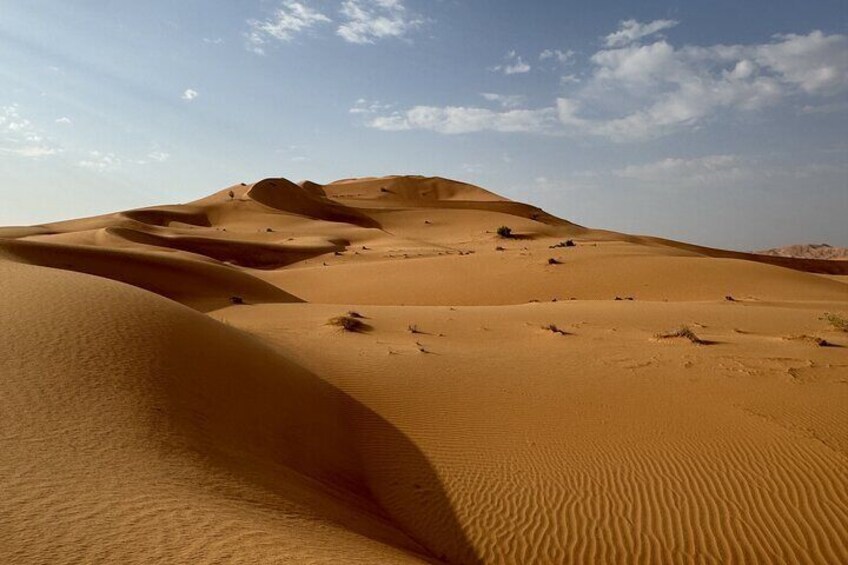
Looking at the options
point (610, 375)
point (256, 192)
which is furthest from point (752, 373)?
point (256, 192)

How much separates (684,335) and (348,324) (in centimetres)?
656

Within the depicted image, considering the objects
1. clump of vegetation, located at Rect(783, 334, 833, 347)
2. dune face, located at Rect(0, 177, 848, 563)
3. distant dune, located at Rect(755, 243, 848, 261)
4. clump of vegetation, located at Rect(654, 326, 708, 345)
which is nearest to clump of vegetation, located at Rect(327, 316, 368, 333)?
dune face, located at Rect(0, 177, 848, 563)

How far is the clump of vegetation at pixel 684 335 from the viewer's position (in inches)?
408

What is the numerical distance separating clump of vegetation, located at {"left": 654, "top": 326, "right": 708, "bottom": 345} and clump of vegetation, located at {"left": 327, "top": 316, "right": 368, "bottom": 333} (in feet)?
19.4

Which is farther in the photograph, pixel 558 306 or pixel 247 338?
pixel 558 306

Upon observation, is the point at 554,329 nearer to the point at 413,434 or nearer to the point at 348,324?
the point at 348,324

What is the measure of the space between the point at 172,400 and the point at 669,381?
6.60 metres

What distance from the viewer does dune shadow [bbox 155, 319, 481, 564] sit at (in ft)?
15.2

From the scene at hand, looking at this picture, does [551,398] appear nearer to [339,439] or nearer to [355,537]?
[339,439]

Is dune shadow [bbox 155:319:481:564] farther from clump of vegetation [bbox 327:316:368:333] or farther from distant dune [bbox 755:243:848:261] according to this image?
distant dune [bbox 755:243:848:261]

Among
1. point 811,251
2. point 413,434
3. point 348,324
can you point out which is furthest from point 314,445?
point 811,251

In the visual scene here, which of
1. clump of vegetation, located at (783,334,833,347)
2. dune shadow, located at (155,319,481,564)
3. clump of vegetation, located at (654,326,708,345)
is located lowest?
dune shadow, located at (155,319,481,564)

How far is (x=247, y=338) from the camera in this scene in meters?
9.03

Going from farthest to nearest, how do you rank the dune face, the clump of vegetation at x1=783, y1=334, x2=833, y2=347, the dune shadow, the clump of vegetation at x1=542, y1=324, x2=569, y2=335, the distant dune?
1. the distant dune
2. the clump of vegetation at x1=542, y1=324, x2=569, y2=335
3. the clump of vegetation at x1=783, y1=334, x2=833, y2=347
4. the dune shadow
5. the dune face
